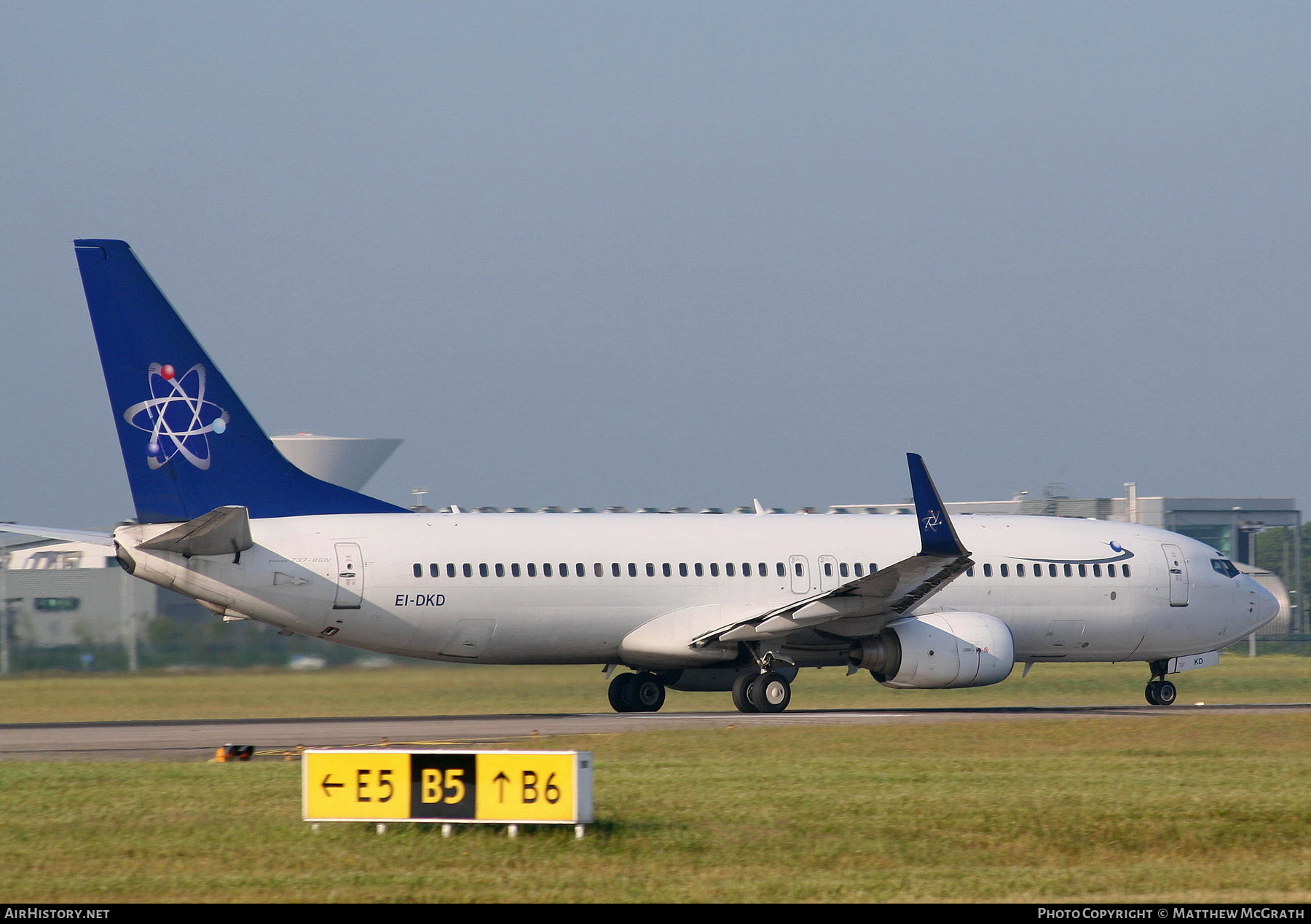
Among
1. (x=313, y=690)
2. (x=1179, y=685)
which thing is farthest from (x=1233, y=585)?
(x=313, y=690)

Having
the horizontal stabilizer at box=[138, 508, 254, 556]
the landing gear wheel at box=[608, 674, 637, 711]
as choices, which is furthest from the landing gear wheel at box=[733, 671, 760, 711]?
the horizontal stabilizer at box=[138, 508, 254, 556]

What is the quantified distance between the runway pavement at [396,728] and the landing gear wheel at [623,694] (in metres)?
0.73

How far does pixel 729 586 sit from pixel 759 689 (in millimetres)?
2110

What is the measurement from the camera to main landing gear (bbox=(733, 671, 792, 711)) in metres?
29.8

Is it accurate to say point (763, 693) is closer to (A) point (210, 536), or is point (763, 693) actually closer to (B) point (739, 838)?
(A) point (210, 536)

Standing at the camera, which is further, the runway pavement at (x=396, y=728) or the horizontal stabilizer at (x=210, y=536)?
the horizontal stabilizer at (x=210, y=536)

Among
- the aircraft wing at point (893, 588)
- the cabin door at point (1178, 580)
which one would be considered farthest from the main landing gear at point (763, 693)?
the cabin door at point (1178, 580)

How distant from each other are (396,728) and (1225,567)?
61.0 feet

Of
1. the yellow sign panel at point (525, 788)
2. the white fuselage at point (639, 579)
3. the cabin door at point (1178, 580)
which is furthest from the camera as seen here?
the cabin door at point (1178, 580)

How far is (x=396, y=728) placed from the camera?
26.0 m

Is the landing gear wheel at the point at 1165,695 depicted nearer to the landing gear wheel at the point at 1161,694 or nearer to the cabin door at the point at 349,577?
the landing gear wheel at the point at 1161,694

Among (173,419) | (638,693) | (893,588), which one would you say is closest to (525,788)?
(893,588)

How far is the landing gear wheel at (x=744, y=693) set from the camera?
97.9 feet
